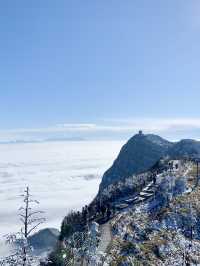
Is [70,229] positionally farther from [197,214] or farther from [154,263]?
[154,263]

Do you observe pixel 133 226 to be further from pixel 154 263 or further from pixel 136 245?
pixel 154 263

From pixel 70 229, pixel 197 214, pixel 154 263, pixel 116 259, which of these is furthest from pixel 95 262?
pixel 70 229

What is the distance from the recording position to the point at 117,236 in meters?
155

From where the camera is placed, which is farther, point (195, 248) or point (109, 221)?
point (109, 221)

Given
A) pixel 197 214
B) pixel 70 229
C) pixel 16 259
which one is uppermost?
pixel 16 259

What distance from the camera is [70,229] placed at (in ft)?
646

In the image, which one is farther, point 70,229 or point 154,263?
point 70,229

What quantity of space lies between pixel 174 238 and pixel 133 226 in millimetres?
22660

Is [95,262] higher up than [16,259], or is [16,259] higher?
[16,259]

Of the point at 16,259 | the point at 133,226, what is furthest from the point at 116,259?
the point at 16,259

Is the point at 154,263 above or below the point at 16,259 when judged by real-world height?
below

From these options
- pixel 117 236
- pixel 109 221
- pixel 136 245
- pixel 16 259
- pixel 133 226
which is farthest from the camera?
pixel 109 221

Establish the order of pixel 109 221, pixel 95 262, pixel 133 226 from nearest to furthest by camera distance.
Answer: pixel 95 262
pixel 133 226
pixel 109 221

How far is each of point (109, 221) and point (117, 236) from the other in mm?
32358
